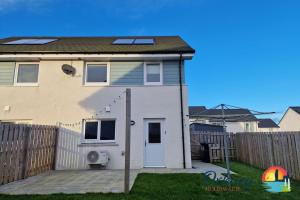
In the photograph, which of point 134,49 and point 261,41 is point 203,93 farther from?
point 134,49

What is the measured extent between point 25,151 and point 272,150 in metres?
10.3

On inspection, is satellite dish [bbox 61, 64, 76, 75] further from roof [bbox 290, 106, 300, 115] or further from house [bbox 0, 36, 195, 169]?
roof [bbox 290, 106, 300, 115]

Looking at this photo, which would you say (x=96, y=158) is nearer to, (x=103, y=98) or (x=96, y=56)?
(x=103, y=98)

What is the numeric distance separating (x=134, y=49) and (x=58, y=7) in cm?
796

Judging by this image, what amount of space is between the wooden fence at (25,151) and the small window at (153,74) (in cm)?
535

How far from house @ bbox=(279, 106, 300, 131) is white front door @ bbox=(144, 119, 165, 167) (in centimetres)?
2758

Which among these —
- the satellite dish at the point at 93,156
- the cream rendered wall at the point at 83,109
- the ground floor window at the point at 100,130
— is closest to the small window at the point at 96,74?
the cream rendered wall at the point at 83,109

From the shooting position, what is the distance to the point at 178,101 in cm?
948

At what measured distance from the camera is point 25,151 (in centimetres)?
690

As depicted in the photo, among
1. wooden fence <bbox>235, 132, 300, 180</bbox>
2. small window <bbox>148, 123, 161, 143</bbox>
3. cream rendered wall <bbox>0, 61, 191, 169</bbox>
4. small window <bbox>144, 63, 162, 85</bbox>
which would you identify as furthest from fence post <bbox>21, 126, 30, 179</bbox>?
wooden fence <bbox>235, 132, 300, 180</bbox>

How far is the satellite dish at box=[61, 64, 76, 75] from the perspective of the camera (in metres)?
9.49

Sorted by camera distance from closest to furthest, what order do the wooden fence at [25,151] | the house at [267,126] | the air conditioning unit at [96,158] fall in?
1. the wooden fence at [25,151]
2. the air conditioning unit at [96,158]
3. the house at [267,126]

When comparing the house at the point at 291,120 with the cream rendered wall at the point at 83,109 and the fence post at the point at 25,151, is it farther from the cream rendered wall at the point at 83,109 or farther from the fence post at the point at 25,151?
the fence post at the point at 25,151

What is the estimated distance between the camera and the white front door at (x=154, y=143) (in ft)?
29.7
